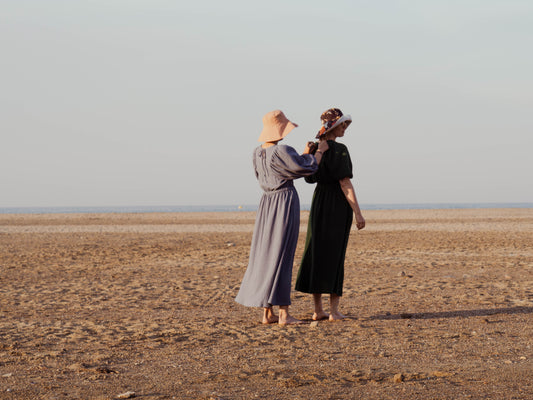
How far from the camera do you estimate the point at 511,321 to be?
20.7 feet

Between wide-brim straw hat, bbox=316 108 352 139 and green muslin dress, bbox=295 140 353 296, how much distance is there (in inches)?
6.8

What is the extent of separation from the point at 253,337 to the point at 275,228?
1.07 metres

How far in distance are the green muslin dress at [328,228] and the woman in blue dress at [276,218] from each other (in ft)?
0.61

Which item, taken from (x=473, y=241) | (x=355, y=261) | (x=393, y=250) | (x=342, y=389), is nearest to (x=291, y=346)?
(x=342, y=389)

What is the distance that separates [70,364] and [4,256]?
34.9ft

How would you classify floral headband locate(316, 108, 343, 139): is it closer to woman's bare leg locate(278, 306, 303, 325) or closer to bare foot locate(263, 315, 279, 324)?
woman's bare leg locate(278, 306, 303, 325)

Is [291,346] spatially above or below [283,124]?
below

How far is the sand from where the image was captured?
401 cm

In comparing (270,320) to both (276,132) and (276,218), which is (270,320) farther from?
(276,132)

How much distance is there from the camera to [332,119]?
6.37m

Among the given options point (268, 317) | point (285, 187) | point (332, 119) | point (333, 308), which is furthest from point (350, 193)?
point (268, 317)

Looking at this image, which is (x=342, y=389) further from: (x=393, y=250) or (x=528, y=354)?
(x=393, y=250)

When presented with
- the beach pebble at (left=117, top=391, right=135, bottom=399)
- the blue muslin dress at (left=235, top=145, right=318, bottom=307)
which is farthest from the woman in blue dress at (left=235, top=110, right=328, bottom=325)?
the beach pebble at (left=117, top=391, right=135, bottom=399)

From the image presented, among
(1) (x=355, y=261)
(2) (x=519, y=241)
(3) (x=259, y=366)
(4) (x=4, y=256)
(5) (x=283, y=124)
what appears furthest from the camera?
(2) (x=519, y=241)
